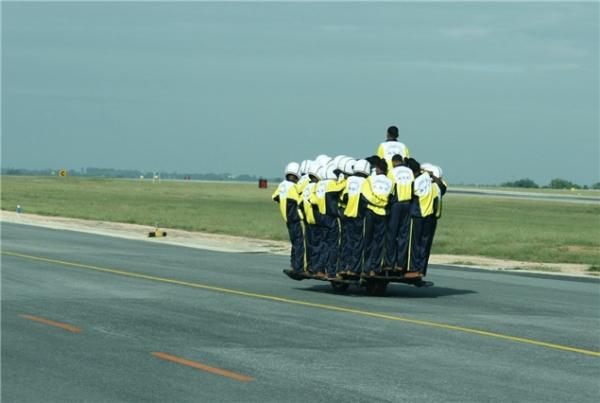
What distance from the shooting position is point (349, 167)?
18.9 meters

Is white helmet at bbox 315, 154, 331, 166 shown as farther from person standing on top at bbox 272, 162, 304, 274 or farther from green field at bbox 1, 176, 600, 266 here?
green field at bbox 1, 176, 600, 266

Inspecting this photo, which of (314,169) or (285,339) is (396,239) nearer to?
(314,169)

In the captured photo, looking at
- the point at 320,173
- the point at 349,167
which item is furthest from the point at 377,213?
Answer: the point at 320,173

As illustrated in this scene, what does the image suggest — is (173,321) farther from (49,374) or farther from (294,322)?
(49,374)

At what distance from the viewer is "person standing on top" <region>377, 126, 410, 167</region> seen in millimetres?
18938

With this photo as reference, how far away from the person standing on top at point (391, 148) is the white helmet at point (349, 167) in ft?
1.66

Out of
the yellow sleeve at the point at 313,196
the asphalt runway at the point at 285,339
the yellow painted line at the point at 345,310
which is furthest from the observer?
the yellow sleeve at the point at 313,196

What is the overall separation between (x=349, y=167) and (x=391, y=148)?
802mm

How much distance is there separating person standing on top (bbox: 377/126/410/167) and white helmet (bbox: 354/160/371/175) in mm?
345

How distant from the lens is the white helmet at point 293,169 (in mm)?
20109

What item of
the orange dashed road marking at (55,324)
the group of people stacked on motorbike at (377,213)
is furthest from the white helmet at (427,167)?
the orange dashed road marking at (55,324)

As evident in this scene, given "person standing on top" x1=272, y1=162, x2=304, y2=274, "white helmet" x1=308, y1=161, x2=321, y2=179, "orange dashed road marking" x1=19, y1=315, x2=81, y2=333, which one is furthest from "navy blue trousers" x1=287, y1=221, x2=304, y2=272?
"orange dashed road marking" x1=19, y1=315, x2=81, y2=333

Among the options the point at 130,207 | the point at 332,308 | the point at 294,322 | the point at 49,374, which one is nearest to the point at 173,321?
the point at 294,322

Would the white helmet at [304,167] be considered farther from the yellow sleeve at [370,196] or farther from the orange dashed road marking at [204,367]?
the orange dashed road marking at [204,367]
